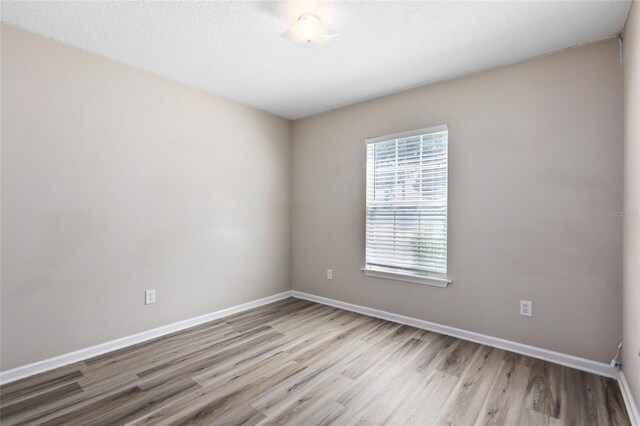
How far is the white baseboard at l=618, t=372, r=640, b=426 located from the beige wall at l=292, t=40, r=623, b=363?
0.73 ft

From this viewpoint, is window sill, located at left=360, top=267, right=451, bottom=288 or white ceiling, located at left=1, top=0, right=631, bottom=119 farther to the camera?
window sill, located at left=360, top=267, right=451, bottom=288

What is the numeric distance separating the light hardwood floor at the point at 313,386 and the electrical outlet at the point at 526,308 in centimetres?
36

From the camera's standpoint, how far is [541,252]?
2561 millimetres

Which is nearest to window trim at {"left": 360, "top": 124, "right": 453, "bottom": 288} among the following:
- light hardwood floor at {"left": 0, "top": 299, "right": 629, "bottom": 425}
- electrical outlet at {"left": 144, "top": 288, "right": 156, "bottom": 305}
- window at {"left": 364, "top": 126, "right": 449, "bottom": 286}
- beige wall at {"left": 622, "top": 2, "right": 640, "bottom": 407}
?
window at {"left": 364, "top": 126, "right": 449, "bottom": 286}

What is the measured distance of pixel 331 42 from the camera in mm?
2434

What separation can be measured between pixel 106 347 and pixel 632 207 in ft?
13.1

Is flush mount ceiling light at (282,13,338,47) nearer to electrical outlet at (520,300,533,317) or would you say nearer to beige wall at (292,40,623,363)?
beige wall at (292,40,623,363)

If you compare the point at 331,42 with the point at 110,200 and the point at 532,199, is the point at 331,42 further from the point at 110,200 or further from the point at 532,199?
the point at 110,200

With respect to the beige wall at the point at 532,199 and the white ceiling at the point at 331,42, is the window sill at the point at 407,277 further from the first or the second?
the white ceiling at the point at 331,42

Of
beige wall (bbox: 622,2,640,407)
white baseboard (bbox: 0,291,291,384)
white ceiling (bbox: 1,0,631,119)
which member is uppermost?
white ceiling (bbox: 1,0,631,119)

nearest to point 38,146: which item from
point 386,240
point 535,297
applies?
point 386,240

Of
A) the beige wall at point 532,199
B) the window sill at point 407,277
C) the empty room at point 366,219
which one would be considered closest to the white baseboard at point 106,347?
the empty room at point 366,219

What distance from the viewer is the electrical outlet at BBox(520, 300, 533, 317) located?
8.53 feet

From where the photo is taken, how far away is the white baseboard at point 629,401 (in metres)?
1.73
